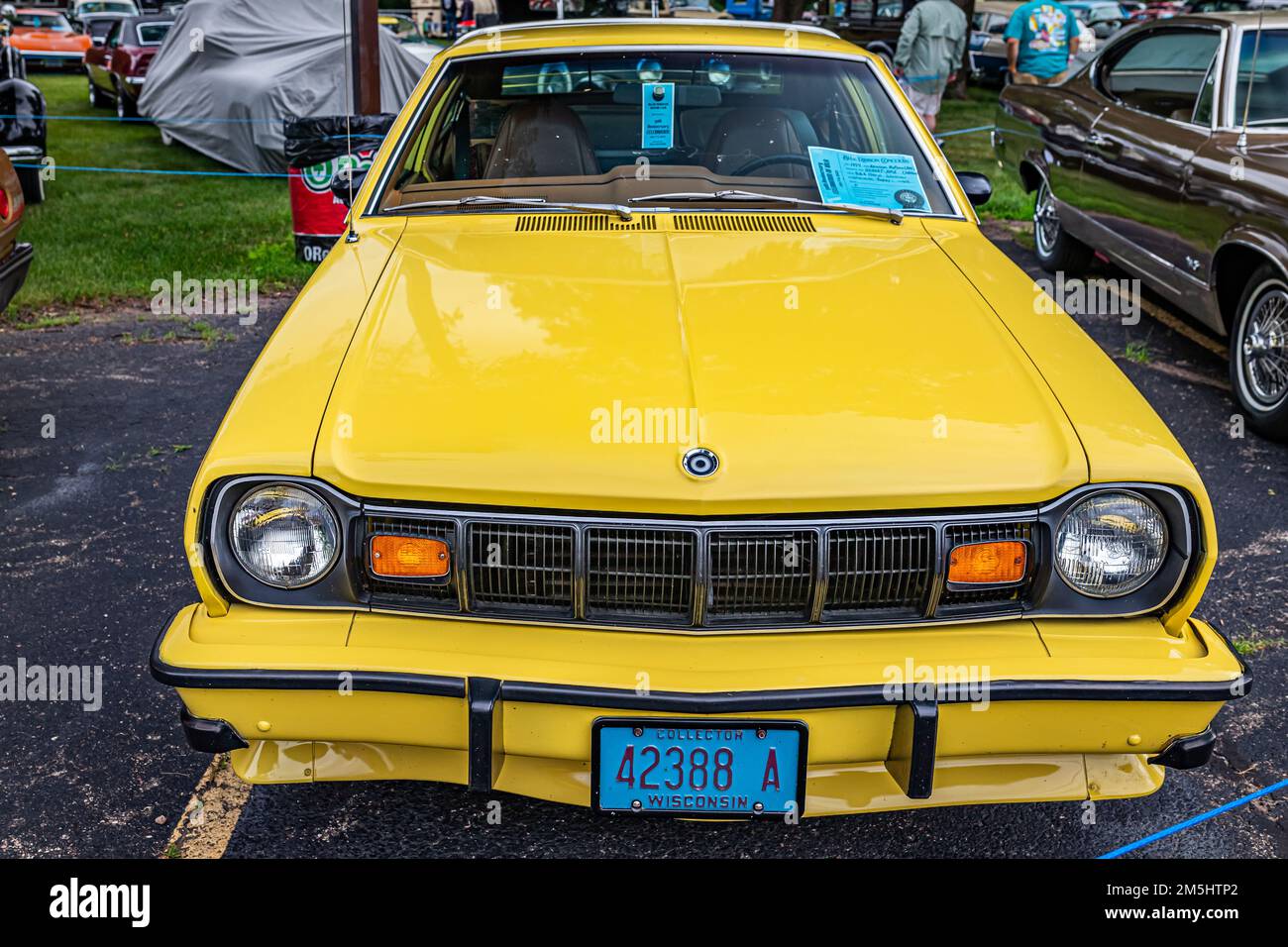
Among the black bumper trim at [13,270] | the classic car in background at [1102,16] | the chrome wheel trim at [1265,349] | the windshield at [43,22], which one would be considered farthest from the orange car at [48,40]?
the chrome wheel trim at [1265,349]

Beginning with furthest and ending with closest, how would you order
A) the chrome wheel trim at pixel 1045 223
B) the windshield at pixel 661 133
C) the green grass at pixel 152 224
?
the green grass at pixel 152 224 < the chrome wheel trim at pixel 1045 223 < the windshield at pixel 661 133

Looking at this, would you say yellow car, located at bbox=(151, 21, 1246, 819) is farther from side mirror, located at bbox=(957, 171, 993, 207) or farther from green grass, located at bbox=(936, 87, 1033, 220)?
green grass, located at bbox=(936, 87, 1033, 220)

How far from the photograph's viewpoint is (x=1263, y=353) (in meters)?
5.00

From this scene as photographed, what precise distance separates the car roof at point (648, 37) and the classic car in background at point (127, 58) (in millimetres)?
11905

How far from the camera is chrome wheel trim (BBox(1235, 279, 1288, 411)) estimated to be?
16.0ft

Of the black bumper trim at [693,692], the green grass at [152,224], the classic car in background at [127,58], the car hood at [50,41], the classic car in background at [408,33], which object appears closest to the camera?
the black bumper trim at [693,692]

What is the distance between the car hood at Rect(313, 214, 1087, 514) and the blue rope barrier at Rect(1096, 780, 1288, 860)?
94cm

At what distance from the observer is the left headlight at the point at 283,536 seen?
2242mm

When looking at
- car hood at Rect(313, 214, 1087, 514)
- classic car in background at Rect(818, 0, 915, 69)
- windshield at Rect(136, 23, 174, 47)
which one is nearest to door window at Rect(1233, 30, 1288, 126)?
car hood at Rect(313, 214, 1087, 514)

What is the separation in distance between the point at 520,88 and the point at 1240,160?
323cm

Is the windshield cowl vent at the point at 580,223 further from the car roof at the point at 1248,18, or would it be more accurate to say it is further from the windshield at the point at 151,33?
the windshield at the point at 151,33

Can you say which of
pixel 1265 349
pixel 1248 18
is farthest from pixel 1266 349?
pixel 1248 18

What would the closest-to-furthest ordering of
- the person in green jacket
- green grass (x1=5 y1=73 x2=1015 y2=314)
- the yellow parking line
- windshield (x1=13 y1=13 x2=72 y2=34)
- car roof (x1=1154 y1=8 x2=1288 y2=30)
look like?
the yellow parking line < car roof (x1=1154 y1=8 x2=1288 y2=30) < green grass (x1=5 y1=73 x2=1015 y2=314) < the person in green jacket < windshield (x1=13 y1=13 x2=72 y2=34)
